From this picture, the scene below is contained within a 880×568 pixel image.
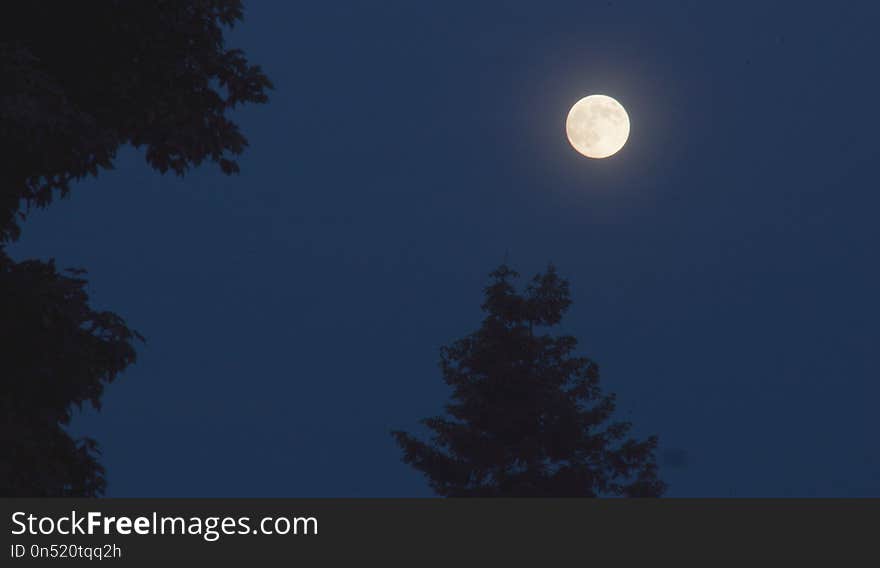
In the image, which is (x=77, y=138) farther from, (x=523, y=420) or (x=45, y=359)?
(x=523, y=420)

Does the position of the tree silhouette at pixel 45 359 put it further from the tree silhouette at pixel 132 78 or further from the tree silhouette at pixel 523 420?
the tree silhouette at pixel 523 420

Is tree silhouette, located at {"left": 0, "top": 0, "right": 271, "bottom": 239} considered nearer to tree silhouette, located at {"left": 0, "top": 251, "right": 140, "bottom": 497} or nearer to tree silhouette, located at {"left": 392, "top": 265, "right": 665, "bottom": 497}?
tree silhouette, located at {"left": 0, "top": 251, "right": 140, "bottom": 497}

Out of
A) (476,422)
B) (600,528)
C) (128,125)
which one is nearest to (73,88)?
(128,125)

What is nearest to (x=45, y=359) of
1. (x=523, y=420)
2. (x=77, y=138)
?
(x=77, y=138)

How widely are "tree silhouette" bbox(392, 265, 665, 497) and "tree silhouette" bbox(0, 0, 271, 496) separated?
14.9 meters

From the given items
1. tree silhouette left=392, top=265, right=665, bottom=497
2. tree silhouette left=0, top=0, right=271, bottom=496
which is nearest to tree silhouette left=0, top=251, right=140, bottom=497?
tree silhouette left=0, top=0, right=271, bottom=496

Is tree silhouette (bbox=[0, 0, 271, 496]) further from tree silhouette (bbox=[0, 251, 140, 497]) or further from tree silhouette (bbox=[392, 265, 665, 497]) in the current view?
tree silhouette (bbox=[392, 265, 665, 497])

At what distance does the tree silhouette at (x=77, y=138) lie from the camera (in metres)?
10.2

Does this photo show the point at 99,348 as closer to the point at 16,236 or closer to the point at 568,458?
the point at 16,236

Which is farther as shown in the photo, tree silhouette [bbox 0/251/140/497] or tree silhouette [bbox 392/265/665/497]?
tree silhouette [bbox 392/265/665/497]

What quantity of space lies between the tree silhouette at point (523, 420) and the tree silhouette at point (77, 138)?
48.9ft

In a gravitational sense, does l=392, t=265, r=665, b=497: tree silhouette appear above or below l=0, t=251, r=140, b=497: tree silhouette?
above

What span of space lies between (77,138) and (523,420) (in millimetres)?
17233

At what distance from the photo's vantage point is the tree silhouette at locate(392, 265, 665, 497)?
84.7 feet
